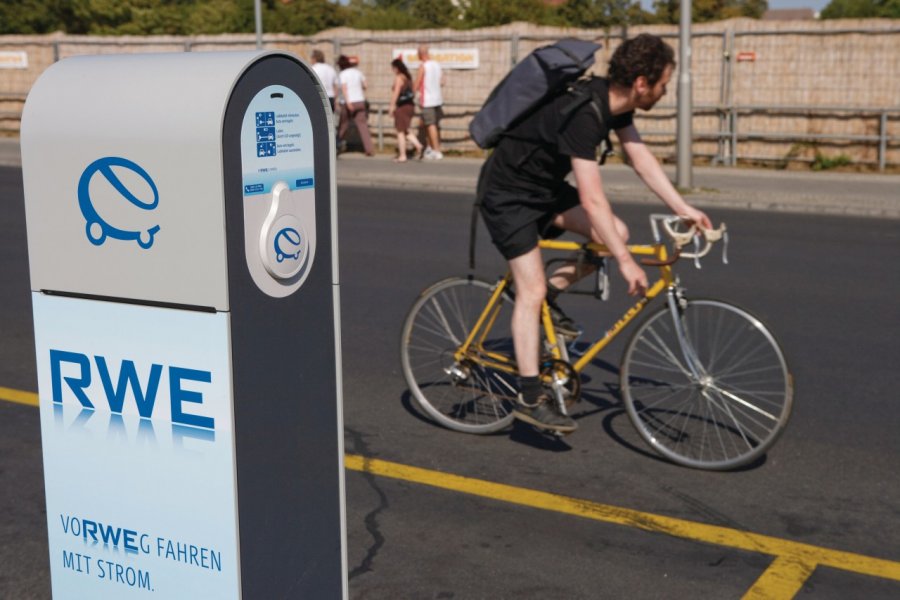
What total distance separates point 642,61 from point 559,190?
747 mm

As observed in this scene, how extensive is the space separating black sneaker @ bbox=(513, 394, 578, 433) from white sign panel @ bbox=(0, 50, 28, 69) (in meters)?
23.9

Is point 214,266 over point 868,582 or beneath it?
over

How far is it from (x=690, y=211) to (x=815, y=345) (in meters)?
2.44

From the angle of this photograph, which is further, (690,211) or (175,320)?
(690,211)

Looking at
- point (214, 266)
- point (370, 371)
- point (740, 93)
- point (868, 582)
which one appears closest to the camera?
point (214, 266)

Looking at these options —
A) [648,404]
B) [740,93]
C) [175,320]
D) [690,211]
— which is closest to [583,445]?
[648,404]

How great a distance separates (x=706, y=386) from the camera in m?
5.52

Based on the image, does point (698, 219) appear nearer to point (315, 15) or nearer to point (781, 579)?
point (781, 579)

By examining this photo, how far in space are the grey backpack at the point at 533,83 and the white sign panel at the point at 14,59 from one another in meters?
23.7

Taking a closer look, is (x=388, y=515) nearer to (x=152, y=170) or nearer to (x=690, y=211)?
(x=690, y=211)

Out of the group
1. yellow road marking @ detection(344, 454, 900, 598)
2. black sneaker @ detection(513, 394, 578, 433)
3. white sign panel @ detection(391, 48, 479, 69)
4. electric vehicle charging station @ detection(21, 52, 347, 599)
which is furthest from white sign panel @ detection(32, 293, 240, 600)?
white sign panel @ detection(391, 48, 479, 69)

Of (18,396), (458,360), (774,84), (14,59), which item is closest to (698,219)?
(458,360)

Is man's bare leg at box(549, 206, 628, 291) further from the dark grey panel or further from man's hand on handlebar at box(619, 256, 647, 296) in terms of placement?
the dark grey panel

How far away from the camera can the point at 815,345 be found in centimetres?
741
